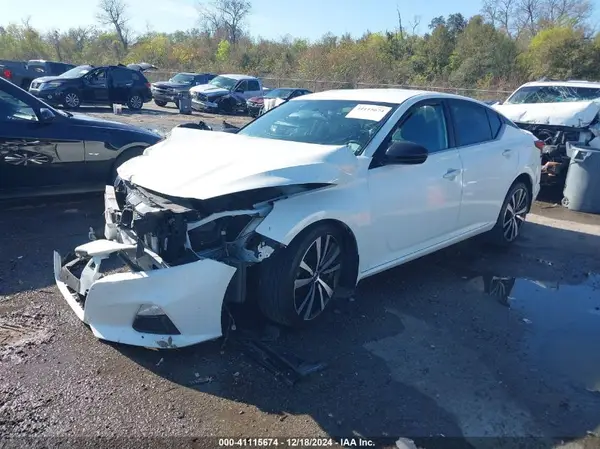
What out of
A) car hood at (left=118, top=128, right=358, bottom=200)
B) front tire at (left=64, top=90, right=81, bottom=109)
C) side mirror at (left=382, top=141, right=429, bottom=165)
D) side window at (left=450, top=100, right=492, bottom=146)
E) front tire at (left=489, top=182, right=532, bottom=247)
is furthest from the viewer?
front tire at (left=64, top=90, right=81, bottom=109)

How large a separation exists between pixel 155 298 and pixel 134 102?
2009 centimetres

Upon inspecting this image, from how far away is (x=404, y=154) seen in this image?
3.95 meters

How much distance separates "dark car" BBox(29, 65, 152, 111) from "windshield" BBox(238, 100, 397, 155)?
681 inches

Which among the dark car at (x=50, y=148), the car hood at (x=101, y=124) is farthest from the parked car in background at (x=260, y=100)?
the dark car at (x=50, y=148)

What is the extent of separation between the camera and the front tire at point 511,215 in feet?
18.9

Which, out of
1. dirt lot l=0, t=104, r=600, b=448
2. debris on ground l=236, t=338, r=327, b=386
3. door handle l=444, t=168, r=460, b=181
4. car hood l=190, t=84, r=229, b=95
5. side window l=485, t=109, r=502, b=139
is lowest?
dirt lot l=0, t=104, r=600, b=448

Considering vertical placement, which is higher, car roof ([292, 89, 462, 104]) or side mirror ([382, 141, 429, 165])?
car roof ([292, 89, 462, 104])

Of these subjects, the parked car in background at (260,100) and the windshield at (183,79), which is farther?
the windshield at (183,79)

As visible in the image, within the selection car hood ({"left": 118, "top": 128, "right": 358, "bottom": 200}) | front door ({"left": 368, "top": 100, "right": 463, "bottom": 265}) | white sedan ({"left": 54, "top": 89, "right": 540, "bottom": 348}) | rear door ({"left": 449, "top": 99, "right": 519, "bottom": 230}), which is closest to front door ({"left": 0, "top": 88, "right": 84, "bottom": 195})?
white sedan ({"left": 54, "top": 89, "right": 540, "bottom": 348})

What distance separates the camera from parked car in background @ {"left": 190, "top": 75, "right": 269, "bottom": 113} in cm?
2256

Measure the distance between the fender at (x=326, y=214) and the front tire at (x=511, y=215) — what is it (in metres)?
2.36

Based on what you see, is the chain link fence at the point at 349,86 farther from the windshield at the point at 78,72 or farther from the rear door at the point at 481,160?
the rear door at the point at 481,160

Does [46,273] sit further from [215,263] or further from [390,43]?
[390,43]

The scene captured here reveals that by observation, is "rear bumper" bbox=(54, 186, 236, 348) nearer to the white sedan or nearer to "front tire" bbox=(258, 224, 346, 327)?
the white sedan
